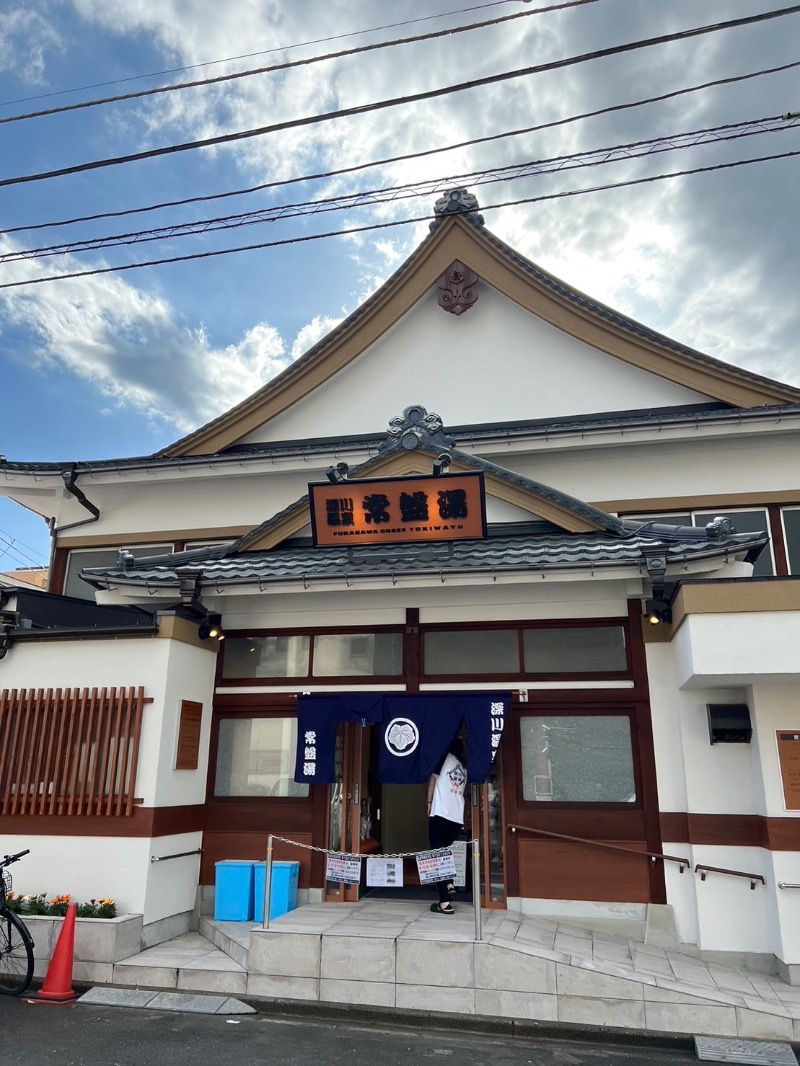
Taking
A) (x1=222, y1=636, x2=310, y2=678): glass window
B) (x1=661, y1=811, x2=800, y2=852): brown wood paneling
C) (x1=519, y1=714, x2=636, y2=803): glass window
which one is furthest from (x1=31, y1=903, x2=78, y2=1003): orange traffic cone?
(x1=661, y1=811, x2=800, y2=852): brown wood paneling

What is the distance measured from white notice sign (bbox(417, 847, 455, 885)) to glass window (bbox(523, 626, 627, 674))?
2358 mm

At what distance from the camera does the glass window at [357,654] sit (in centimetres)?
966

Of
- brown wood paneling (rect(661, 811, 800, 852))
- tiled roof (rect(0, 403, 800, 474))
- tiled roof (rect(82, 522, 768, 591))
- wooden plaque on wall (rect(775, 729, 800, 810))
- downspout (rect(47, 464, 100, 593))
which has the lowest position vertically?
brown wood paneling (rect(661, 811, 800, 852))

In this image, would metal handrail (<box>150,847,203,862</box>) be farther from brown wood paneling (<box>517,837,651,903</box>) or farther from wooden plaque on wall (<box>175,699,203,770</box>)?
brown wood paneling (<box>517,837,651,903</box>)

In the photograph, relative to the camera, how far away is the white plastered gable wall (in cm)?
1201

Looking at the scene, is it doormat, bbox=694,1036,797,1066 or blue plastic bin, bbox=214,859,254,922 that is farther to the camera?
blue plastic bin, bbox=214,859,254,922

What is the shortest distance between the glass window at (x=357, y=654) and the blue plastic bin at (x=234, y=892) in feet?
8.05

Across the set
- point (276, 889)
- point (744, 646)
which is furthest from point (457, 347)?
point (276, 889)

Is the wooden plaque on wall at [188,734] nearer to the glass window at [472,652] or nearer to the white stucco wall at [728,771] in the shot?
the glass window at [472,652]

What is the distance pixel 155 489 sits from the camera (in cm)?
1285

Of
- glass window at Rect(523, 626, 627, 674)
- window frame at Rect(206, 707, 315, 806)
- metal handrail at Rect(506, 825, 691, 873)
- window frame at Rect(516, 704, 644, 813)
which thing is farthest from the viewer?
window frame at Rect(206, 707, 315, 806)

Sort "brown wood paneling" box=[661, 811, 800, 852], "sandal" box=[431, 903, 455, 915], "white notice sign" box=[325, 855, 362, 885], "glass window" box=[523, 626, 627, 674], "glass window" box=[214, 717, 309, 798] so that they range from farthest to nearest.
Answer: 1. "glass window" box=[214, 717, 309, 798]
2. "glass window" box=[523, 626, 627, 674]
3. "white notice sign" box=[325, 855, 362, 885]
4. "sandal" box=[431, 903, 455, 915]
5. "brown wood paneling" box=[661, 811, 800, 852]

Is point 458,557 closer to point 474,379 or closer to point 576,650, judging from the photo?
point 576,650

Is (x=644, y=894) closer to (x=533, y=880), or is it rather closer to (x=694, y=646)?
(x=533, y=880)
